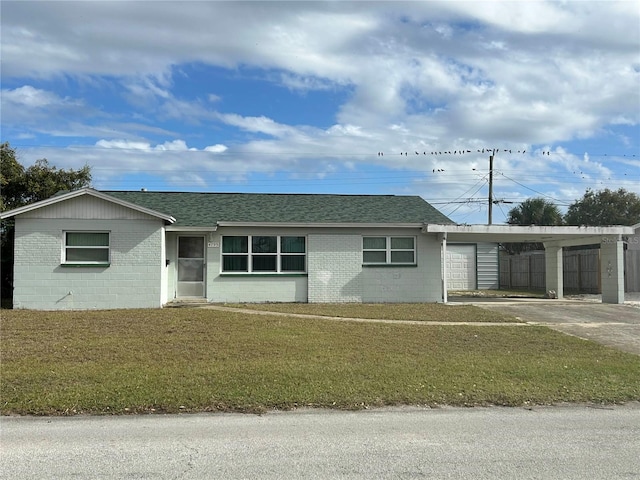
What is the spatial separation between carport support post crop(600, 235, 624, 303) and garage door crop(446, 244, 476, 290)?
10.2 metres

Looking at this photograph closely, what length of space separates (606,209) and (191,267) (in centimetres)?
4196

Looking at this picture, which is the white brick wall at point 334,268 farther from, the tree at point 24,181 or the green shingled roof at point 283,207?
the tree at point 24,181

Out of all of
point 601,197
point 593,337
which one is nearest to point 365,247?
point 593,337

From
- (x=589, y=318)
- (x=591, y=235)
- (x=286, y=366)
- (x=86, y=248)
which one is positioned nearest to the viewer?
(x=286, y=366)

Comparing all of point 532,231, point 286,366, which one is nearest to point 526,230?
point 532,231

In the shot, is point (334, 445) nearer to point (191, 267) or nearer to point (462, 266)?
point (191, 267)

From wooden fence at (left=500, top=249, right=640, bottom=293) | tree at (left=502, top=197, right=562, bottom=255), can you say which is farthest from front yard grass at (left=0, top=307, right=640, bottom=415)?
tree at (left=502, top=197, right=562, bottom=255)

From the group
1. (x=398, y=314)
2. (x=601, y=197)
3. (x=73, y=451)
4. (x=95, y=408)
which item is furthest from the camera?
(x=601, y=197)

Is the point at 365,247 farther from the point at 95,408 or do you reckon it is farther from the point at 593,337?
the point at 95,408

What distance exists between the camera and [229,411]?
648 cm

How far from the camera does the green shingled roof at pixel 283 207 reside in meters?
18.9

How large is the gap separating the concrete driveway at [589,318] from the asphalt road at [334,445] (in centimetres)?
588

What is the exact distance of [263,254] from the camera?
1889cm

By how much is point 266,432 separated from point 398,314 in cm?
1029
